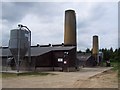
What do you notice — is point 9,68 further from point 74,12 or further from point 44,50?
point 74,12

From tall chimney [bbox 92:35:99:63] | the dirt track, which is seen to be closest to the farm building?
the dirt track

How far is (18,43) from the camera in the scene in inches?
1400

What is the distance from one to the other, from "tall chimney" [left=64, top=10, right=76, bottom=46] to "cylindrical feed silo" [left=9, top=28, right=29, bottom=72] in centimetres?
1415

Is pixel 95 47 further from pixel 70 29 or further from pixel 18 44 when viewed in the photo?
pixel 18 44

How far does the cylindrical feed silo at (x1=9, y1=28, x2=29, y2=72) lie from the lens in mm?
35375

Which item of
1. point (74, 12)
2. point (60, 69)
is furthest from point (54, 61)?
point (74, 12)

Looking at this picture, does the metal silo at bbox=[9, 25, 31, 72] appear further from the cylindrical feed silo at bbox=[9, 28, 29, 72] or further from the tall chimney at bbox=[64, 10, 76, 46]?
the tall chimney at bbox=[64, 10, 76, 46]

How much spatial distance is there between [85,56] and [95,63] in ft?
18.3

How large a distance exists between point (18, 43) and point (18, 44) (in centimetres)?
15

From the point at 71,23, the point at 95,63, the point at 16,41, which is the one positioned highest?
the point at 71,23

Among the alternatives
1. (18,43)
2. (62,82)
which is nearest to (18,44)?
(18,43)

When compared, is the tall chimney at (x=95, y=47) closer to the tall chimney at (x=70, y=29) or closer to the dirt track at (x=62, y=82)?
the tall chimney at (x=70, y=29)

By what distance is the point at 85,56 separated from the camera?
7538cm

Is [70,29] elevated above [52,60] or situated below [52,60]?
above
